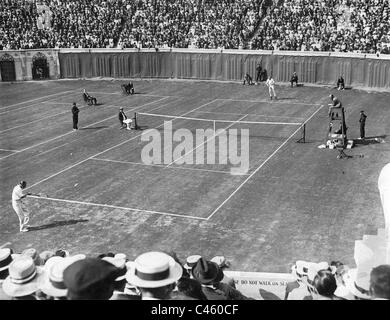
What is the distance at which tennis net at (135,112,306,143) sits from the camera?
27.3m

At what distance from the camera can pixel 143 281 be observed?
501 cm

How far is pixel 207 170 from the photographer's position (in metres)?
21.6

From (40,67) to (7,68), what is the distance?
117 inches

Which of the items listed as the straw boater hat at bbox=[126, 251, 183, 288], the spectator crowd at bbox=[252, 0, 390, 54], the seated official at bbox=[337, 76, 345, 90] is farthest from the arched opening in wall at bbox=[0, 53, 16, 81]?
the straw boater hat at bbox=[126, 251, 183, 288]

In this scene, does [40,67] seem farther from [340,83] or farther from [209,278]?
[209,278]

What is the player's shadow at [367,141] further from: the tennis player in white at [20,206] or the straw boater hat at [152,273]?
the straw boater hat at [152,273]

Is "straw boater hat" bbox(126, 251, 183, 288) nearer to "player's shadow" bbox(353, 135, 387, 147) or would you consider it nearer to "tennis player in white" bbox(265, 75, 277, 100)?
"player's shadow" bbox(353, 135, 387, 147)

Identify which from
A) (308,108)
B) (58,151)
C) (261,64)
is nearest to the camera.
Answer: (58,151)

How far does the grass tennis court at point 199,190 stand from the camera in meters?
14.8

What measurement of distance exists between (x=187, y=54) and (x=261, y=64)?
23.3 ft

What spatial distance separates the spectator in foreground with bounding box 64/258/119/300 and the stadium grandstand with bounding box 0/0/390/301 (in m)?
0.01

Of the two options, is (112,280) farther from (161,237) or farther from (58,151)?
(58,151)

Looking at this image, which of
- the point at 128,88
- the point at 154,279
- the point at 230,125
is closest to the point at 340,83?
the point at 230,125
